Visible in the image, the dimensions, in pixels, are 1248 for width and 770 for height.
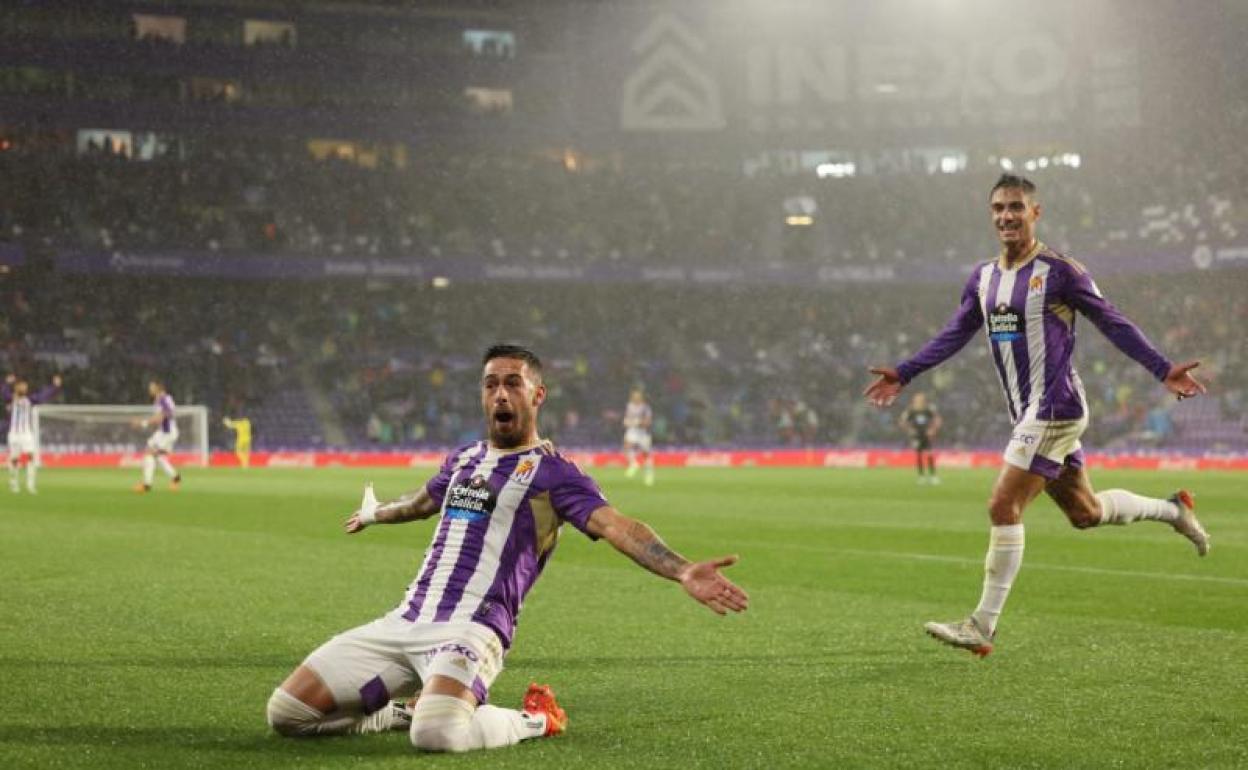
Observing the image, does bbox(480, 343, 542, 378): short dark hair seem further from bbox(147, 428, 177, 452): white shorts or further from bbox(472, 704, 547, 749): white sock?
bbox(147, 428, 177, 452): white shorts

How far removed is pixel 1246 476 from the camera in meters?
34.7

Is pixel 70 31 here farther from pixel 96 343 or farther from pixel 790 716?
pixel 790 716

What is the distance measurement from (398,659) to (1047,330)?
4.38m

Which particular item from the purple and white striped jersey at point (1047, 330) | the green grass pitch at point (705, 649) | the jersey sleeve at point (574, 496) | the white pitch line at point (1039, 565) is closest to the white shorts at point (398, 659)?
the green grass pitch at point (705, 649)

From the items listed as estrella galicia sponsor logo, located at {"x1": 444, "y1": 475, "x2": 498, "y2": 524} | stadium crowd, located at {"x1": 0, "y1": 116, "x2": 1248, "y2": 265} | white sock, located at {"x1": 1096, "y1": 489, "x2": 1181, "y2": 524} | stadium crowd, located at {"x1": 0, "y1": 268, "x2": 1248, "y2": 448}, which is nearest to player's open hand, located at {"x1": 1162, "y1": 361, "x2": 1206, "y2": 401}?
white sock, located at {"x1": 1096, "y1": 489, "x2": 1181, "y2": 524}

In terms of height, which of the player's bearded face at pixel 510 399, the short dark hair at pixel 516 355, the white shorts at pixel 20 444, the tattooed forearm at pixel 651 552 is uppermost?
the short dark hair at pixel 516 355

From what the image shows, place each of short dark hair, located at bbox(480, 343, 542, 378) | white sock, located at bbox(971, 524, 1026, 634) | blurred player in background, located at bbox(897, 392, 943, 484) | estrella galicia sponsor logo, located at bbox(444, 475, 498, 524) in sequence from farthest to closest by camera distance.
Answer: blurred player in background, located at bbox(897, 392, 943, 484) → white sock, located at bbox(971, 524, 1026, 634) → estrella galicia sponsor logo, located at bbox(444, 475, 498, 524) → short dark hair, located at bbox(480, 343, 542, 378)

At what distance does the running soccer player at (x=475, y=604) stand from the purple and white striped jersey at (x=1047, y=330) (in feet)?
10.7

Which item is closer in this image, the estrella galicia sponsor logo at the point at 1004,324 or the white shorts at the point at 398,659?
the white shorts at the point at 398,659

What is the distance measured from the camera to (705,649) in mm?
8977

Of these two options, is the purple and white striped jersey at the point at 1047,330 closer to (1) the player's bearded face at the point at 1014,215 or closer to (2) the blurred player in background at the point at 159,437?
(1) the player's bearded face at the point at 1014,215

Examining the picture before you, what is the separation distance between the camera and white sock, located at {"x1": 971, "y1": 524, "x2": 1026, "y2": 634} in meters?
8.38

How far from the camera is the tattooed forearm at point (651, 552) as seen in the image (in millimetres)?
5719

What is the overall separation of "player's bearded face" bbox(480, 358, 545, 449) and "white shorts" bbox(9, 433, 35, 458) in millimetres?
25247
